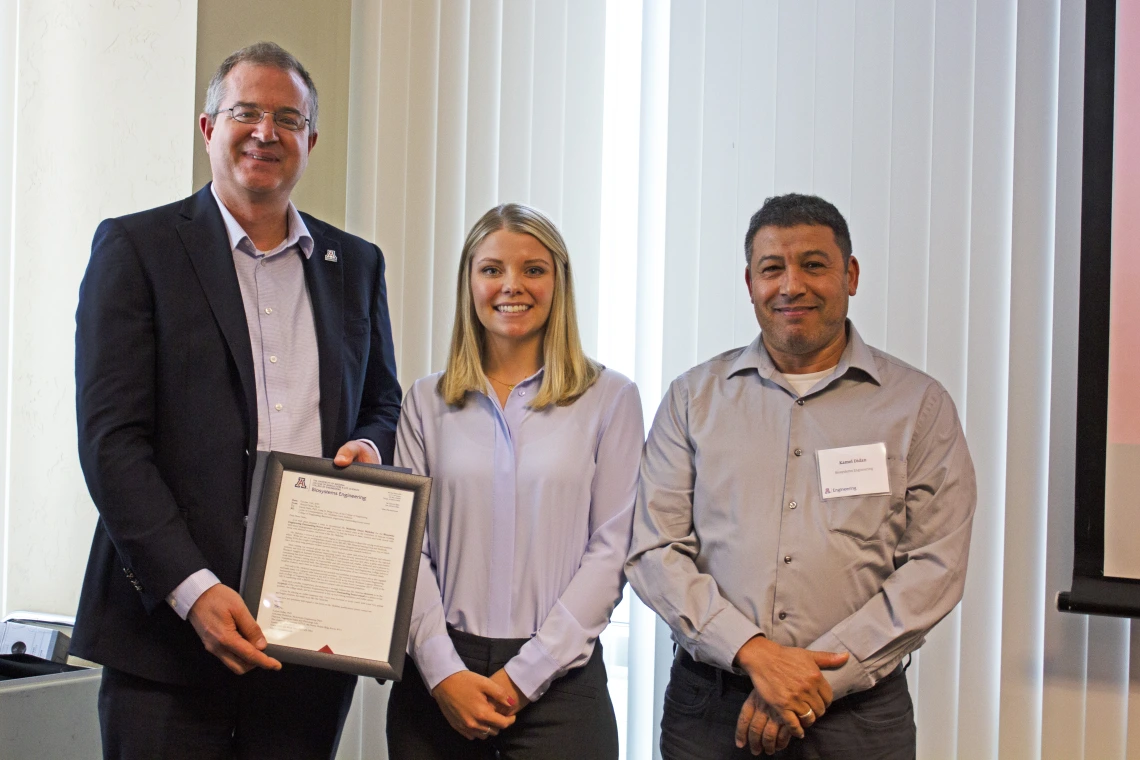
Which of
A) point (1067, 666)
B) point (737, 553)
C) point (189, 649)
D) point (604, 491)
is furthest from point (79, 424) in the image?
point (1067, 666)

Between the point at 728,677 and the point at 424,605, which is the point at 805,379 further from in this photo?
the point at 424,605

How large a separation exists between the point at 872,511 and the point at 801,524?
14 cm

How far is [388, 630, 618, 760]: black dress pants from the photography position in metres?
1.79

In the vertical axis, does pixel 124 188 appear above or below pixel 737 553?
above

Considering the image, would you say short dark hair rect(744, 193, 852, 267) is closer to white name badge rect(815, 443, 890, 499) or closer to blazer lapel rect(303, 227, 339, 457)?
white name badge rect(815, 443, 890, 499)

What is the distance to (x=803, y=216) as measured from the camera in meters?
1.96

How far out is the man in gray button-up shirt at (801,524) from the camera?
5.76 ft

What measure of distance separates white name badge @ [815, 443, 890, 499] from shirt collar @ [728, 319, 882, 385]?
17 cm

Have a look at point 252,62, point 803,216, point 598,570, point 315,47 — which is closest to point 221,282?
point 252,62

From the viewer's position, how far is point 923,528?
1.84 m

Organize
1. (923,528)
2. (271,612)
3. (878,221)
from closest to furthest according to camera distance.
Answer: (271,612) < (923,528) < (878,221)

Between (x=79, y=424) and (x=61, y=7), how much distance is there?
5.61 ft

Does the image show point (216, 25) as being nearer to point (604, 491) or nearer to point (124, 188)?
point (124, 188)

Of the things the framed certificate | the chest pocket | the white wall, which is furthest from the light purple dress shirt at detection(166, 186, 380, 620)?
the white wall
